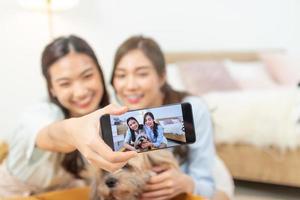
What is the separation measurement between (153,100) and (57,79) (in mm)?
222

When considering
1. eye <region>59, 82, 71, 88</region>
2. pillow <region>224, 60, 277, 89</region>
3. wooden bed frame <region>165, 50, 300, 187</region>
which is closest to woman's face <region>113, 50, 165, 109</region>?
eye <region>59, 82, 71, 88</region>

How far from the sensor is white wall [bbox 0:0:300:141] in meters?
2.08

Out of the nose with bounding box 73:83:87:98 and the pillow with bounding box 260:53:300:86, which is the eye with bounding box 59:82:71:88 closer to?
the nose with bounding box 73:83:87:98

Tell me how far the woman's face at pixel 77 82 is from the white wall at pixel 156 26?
1.12 metres

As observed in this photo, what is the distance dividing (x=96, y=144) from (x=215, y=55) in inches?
84.8

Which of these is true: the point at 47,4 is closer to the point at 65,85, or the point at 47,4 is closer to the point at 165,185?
the point at 65,85

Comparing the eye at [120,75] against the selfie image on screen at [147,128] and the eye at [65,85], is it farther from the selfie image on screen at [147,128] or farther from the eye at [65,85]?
the selfie image on screen at [147,128]

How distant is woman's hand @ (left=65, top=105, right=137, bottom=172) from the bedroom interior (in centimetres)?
53

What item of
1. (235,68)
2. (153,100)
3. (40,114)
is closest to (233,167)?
(235,68)

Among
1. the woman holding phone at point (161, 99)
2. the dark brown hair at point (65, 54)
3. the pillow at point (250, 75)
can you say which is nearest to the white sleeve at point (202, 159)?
the woman holding phone at point (161, 99)

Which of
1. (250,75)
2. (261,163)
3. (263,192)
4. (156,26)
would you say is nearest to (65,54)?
(261,163)

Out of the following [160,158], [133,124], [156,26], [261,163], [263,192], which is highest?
[156,26]

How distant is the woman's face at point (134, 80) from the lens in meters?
0.97

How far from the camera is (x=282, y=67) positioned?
2496mm
